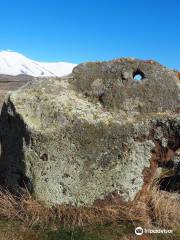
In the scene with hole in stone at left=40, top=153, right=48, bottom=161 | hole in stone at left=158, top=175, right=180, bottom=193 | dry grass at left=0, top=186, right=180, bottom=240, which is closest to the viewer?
dry grass at left=0, top=186, right=180, bottom=240

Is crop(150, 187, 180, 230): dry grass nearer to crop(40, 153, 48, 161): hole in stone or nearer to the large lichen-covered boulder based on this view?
the large lichen-covered boulder

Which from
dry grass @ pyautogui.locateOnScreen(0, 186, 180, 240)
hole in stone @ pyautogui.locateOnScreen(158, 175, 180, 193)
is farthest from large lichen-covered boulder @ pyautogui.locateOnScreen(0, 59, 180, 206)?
hole in stone @ pyautogui.locateOnScreen(158, 175, 180, 193)

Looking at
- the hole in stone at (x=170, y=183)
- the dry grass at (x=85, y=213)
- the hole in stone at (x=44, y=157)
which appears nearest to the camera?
the dry grass at (x=85, y=213)

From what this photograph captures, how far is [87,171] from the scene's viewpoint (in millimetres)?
8562

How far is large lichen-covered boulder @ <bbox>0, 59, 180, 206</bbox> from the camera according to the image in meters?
8.55

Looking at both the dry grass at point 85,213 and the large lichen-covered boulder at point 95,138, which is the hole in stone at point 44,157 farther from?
the dry grass at point 85,213

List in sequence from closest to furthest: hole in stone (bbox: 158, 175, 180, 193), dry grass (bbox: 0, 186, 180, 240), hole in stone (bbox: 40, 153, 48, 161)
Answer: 1. dry grass (bbox: 0, 186, 180, 240)
2. hole in stone (bbox: 40, 153, 48, 161)
3. hole in stone (bbox: 158, 175, 180, 193)

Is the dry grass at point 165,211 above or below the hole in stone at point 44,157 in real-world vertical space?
below

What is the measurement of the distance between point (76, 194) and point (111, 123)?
170cm

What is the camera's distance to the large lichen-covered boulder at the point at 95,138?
8555 mm

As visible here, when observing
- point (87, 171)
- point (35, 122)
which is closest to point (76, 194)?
point (87, 171)

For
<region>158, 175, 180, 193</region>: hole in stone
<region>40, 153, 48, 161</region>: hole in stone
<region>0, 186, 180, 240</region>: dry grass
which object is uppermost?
<region>40, 153, 48, 161</region>: hole in stone

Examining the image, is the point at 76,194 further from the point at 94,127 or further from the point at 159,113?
the point at 159,113

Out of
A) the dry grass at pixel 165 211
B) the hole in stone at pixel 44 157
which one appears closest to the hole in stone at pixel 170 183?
the dry grass at pixel 165 211
